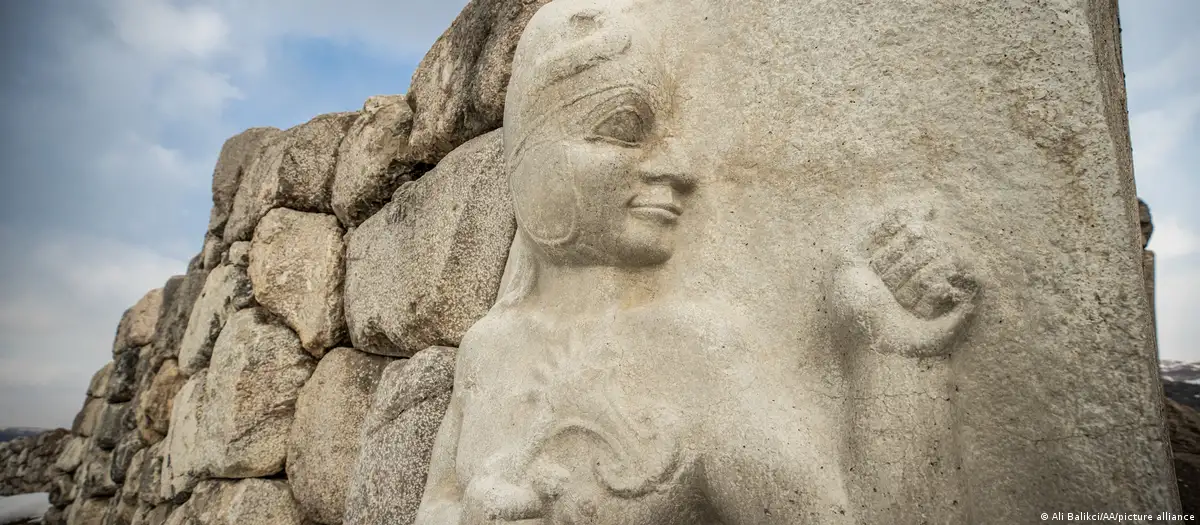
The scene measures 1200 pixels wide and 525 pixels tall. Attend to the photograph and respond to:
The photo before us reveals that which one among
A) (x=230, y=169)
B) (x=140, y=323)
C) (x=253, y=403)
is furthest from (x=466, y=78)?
(x=140, y=323)

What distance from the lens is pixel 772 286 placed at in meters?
1.02

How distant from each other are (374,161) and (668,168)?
61.3 inches

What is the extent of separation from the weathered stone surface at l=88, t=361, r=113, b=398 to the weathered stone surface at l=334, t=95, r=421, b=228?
3804 mm

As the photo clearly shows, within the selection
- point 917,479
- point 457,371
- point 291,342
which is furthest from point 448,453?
point 291,342

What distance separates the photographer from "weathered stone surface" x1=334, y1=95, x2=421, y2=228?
234 centimetres

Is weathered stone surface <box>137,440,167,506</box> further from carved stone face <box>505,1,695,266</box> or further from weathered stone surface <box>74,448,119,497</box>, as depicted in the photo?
carved stone face <box>505,1,695,266</box>

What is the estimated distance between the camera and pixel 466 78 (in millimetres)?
2055

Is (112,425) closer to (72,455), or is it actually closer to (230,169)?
(72,455)

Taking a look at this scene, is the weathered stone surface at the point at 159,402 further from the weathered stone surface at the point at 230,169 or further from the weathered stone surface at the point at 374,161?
the weathered stone surface at the point at 374,161

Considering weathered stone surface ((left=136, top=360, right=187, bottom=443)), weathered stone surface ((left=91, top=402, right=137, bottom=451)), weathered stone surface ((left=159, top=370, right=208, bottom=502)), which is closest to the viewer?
weathered stone surface ((left=159, top=370, right=208, bottom=502))

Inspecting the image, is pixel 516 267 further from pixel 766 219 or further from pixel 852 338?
pixel 852 338

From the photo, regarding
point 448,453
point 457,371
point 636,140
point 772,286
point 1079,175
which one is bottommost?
point 448,453

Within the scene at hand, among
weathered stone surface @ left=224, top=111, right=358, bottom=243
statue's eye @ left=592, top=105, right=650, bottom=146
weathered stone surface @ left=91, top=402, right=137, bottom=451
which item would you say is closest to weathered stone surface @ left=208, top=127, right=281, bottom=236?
weathered stone surface @ left=224, top=111, right=358, bottom=243

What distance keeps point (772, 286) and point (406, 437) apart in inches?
43.9
